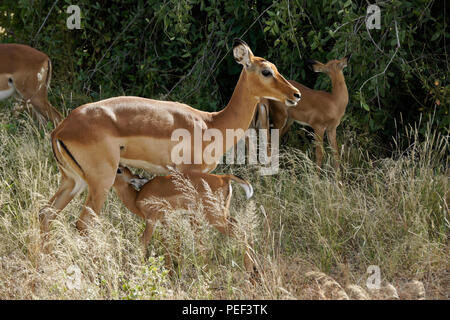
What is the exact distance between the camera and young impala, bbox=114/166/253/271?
4145mm

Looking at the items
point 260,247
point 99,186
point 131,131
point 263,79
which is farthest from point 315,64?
point 99,186

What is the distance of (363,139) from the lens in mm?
5938

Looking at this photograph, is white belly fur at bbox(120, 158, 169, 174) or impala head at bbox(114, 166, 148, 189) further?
impala head at bbox(114, 166, 148, 189)

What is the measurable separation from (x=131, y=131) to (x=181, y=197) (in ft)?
1.71

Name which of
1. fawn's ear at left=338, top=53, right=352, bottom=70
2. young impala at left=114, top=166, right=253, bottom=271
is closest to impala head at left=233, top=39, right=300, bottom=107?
young impala at left=114, top=166, right=253, bottom=271

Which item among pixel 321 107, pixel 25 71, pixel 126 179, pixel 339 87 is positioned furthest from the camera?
pixel 25 71

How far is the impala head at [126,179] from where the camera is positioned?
446cm

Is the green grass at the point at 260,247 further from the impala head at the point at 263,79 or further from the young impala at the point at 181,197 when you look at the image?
the impala head at the point at 263,79

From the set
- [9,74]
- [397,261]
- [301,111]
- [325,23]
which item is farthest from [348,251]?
[9,74]

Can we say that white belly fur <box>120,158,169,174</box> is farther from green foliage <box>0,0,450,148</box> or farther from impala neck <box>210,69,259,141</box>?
green foliage <box>0,0,450,148</box>

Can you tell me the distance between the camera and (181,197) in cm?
425

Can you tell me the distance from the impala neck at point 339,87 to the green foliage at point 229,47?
0.14 metres

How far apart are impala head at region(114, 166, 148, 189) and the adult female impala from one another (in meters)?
0.16

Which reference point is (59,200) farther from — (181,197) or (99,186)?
(181,197)
